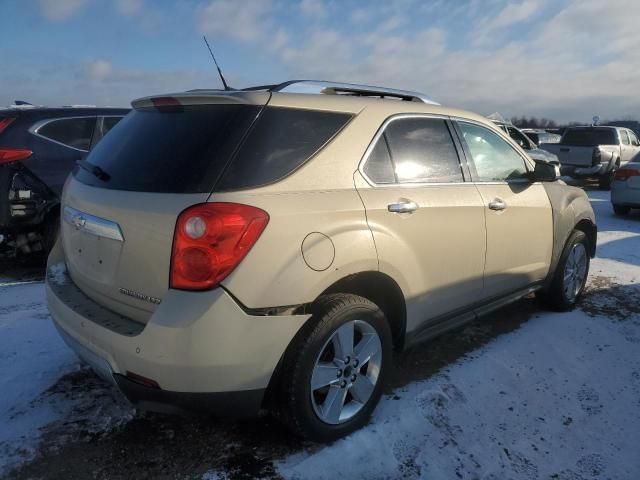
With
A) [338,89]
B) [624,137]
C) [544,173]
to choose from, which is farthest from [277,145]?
[624,137]

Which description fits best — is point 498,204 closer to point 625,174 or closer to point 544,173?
point 544,173

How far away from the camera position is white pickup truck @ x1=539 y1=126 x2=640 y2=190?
1443 centimetres

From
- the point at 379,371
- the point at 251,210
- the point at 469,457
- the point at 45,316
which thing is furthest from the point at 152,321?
the point at 45,316

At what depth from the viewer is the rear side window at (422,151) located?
9.04ft

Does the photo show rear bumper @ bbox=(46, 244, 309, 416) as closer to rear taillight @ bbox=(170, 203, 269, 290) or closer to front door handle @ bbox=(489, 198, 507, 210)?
rear taillight @ bbox=(170, 203, 269, 290)

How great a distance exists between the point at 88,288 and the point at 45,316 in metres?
1.75

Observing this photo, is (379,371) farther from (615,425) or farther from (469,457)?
(615,425)

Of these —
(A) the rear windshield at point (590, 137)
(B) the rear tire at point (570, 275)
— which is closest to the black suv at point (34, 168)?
(B) the rear tire at point (570, 275)

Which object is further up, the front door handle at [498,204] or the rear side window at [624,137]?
the front door handle at [498,204]

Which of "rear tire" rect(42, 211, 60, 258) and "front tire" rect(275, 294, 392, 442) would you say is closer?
"front tire" rect(275, 294, 392, 442)

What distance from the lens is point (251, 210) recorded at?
204 cm

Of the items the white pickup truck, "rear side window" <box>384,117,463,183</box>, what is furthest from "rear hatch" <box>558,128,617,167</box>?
"rear side window" <box>384,117,463,183</box>

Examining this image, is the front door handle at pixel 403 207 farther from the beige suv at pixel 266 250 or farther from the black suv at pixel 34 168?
the black suv at pixel 34 168

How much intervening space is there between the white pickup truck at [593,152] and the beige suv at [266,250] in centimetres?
1340
